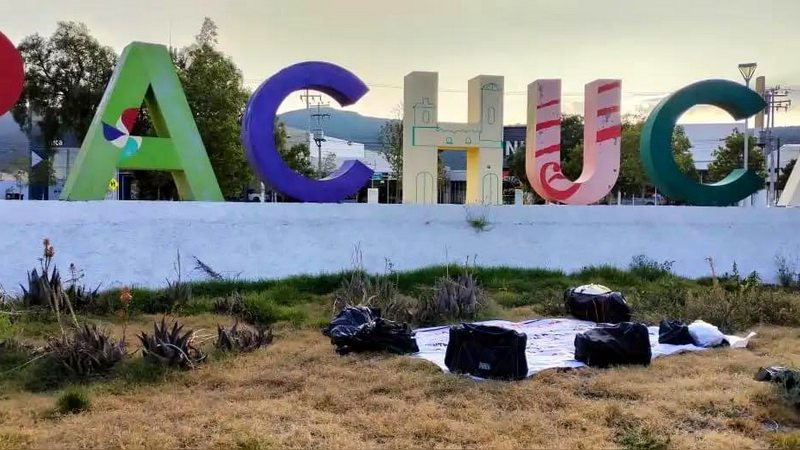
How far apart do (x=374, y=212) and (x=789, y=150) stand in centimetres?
4135

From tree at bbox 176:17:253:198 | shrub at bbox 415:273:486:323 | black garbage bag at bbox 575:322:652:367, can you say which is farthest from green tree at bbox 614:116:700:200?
black garbage bag at bbox 575:322:652:367

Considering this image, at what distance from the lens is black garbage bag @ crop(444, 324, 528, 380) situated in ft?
21.2

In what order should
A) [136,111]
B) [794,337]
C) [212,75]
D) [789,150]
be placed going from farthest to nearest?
[789,150]
[212,75]
[136,111]
[794,337]

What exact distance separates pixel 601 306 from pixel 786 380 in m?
3.69

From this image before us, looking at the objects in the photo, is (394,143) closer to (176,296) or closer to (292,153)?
(292,153)

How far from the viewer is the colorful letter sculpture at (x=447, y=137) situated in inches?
480

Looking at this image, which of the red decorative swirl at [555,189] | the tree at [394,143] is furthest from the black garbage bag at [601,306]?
the tree at [394,143]

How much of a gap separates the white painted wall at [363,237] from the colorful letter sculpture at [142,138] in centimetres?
40

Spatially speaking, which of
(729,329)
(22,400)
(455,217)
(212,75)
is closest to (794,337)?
(729,329)

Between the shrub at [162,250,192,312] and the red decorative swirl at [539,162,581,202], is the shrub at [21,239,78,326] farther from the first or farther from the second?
the red decorative swirl at [539,162,581,202]

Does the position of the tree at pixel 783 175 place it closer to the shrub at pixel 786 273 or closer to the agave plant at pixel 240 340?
the shrub at pixel 786 273

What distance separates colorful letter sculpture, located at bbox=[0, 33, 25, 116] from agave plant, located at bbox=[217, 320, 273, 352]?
4987mm

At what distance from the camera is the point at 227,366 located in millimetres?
6953

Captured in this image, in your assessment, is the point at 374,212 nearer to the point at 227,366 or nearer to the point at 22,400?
the point at 227,366
